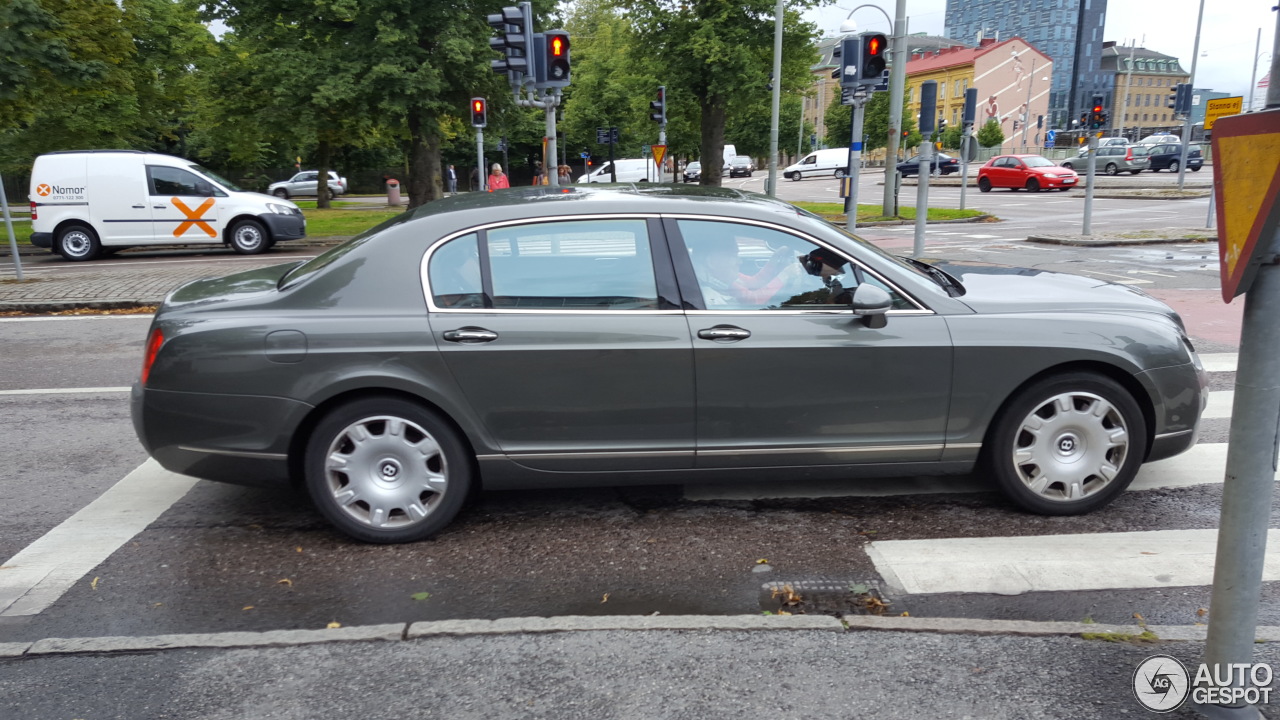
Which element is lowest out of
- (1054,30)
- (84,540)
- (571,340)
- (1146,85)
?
(84,540)

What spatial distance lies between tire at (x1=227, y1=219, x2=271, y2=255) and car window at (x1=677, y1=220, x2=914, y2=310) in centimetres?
1664

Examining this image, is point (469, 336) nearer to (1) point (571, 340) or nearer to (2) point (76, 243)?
(1) point (571, 340)

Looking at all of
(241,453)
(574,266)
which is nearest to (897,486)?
(574,266)

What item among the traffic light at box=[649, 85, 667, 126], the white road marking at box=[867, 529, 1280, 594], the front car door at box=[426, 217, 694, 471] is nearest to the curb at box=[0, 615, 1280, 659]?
the white road marking at box=[867, 529, 1280, 594]

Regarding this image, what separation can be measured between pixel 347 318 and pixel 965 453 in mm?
2910

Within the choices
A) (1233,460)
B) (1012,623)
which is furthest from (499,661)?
(1233,460)

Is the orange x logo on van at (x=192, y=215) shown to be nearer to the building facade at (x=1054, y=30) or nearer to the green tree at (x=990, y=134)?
the green tree at (x=990, y=134)

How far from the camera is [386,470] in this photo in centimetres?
420

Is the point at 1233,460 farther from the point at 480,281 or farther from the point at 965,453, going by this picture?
the point at 480,281

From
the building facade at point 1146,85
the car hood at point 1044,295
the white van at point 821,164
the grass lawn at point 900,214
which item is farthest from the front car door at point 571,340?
the building facade at point 1146,85

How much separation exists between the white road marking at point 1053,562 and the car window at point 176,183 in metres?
17.7

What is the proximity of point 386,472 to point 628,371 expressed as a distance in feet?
3.89

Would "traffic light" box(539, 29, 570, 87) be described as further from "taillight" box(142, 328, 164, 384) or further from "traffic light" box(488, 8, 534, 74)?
"taillight" box(142, 328, 164, 384)

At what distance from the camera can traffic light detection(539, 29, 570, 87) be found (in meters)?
16.2
